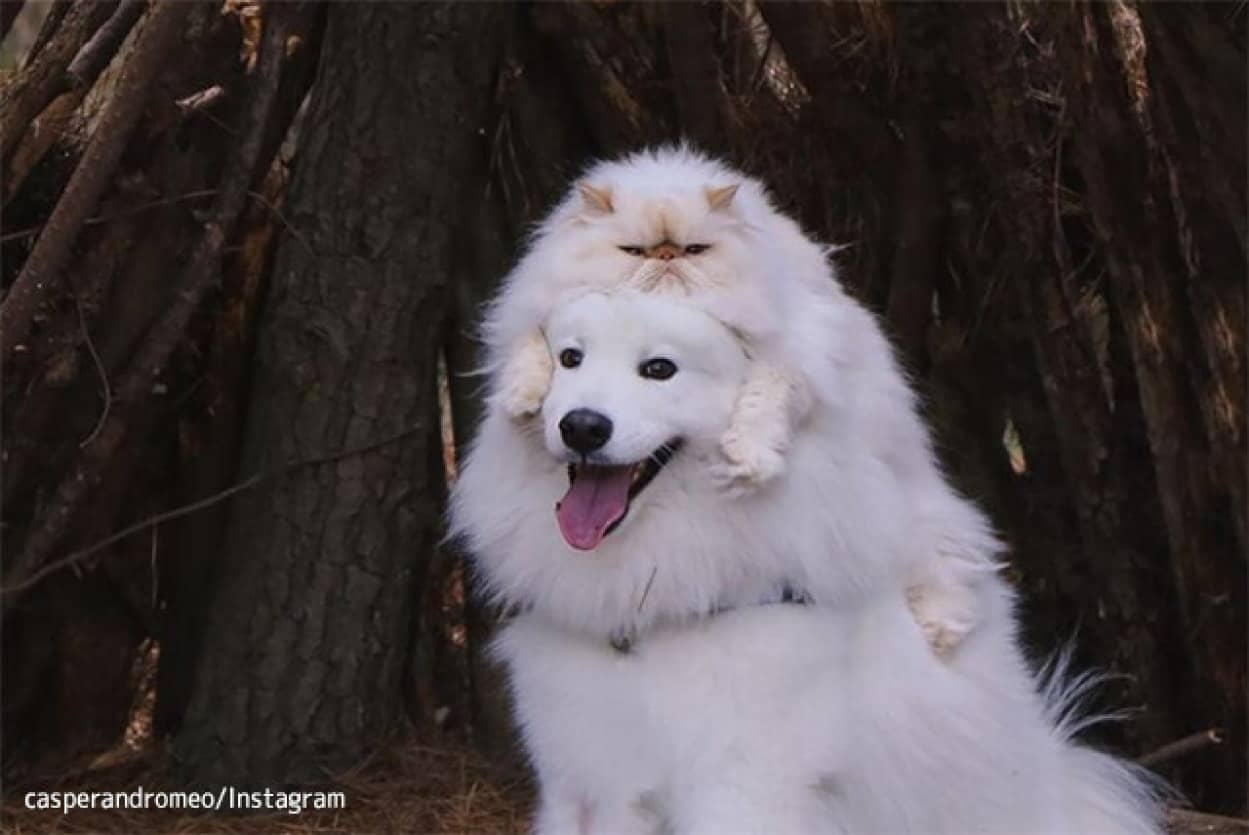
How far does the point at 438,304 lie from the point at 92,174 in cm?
91

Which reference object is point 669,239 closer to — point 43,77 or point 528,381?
point 528,381

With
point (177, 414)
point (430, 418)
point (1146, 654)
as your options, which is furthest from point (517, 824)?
point (1146, 654)

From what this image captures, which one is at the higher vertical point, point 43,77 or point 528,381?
point 43,77

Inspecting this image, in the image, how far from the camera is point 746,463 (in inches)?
115

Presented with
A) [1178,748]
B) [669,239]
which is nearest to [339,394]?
[669,239]

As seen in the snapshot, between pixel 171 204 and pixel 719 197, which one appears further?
pixel 171 204

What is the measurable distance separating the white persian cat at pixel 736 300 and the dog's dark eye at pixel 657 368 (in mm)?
104

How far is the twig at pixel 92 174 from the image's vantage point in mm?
4062

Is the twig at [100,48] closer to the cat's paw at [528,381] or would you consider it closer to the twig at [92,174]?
the twig at [92,174]

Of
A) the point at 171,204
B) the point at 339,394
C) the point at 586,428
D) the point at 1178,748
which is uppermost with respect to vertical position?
the point at 171,204

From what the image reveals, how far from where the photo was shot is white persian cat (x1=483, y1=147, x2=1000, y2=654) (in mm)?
2959

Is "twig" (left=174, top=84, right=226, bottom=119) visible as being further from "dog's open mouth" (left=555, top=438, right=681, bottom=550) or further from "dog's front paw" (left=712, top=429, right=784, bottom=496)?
"dog's front paw" (left=712, top=429, right=784, bottom=496)

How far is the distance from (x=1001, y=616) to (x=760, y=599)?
51cm

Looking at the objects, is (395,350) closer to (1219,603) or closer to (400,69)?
Result: (400,69)
